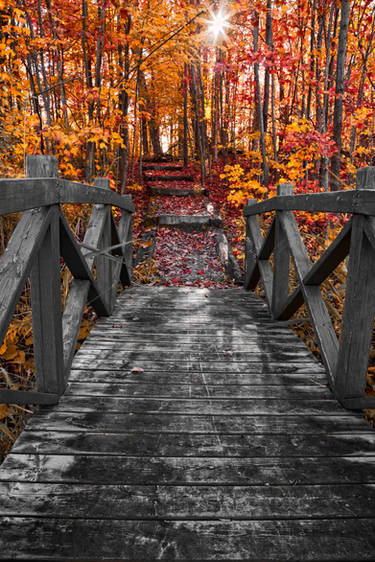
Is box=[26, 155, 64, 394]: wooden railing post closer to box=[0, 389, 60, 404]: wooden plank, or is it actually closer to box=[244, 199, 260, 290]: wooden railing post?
box=[0, 389, 60, 404]: wooden plank

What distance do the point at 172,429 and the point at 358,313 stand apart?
1244 millimetres

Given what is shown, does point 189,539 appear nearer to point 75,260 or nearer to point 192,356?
point 192,356

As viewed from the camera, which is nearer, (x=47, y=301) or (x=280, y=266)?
(x=47, y=301)

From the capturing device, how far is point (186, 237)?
956 centimetres

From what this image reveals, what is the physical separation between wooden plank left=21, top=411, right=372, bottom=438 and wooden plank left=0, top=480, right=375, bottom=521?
0.82 feet

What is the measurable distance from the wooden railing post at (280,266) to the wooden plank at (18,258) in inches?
95.5

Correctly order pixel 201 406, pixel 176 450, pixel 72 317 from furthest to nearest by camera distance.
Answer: pixel 72 317 → pixel 201 406 → pixel 176 450

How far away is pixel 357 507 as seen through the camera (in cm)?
155

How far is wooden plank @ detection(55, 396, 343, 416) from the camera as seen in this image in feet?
7.45

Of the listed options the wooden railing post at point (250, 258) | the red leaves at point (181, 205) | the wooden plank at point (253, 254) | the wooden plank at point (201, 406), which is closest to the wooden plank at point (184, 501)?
the wooden plank at point (201, 406)

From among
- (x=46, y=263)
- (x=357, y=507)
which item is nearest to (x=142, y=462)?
(x=357, y=507)

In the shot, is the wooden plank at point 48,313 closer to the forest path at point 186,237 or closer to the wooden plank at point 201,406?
the wooden plank at point 201,406

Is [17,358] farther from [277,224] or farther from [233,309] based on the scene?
[277,224]

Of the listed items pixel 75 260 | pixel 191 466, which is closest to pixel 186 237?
pixel 75 260
